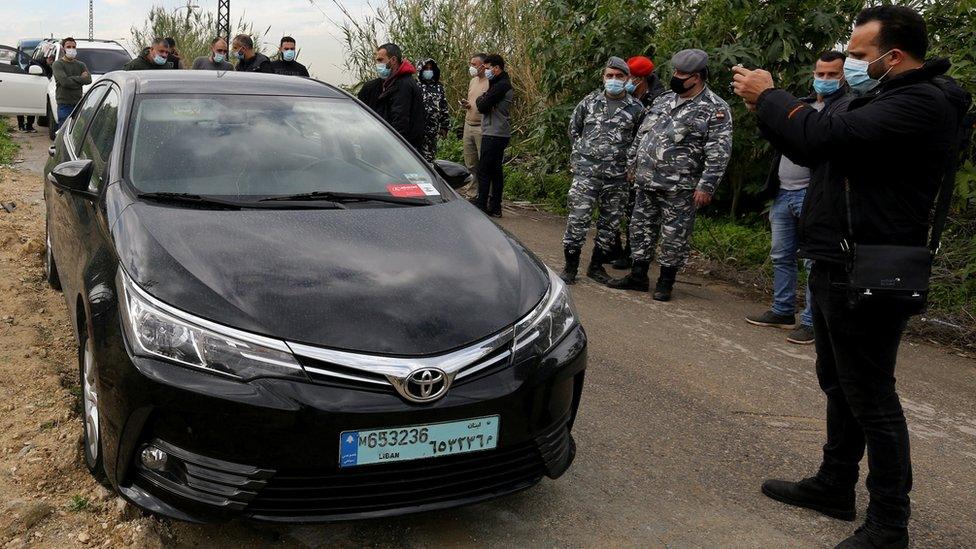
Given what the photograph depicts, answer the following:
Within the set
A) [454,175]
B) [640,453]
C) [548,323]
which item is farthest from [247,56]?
[548,323]

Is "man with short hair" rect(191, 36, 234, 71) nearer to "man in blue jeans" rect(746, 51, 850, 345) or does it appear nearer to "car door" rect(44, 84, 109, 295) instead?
"car door" rect(44, 84, 109, 295)

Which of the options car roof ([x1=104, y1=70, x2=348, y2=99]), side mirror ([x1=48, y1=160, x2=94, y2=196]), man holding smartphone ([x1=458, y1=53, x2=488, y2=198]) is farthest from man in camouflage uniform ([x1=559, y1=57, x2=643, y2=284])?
side mirror ([x1=48, y1=160, x2=94, y2=196])

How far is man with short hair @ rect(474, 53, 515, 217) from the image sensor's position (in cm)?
985

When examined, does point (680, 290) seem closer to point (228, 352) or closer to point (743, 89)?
point (743, 89)

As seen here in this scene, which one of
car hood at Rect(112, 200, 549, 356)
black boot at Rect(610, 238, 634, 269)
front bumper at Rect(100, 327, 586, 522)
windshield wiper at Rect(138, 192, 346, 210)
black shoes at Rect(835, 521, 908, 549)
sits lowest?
black boot at Rect(610, 238, 634, 269)

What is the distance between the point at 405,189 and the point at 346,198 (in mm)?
312

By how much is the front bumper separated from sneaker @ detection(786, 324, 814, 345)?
12.6ft

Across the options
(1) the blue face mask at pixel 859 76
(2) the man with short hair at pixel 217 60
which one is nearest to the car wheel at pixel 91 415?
(1) the blue face mask at pixel 859 76

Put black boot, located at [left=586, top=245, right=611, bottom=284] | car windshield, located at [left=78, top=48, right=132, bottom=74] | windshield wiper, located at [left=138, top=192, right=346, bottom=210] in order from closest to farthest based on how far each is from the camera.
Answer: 1. windshield wiper, located at [left=138, top=192, right=346, bottom=210]
2. black boot, located at [left=586, top=245, right=611, bottom=284]
3. car windshield, located at [left=78, top=48, right=132, bottom=74]

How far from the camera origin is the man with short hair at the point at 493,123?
388 inches

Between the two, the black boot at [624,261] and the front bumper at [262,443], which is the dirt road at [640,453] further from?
the black boot at [624,261]

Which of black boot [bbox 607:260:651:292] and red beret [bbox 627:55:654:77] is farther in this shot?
red beret [bbox 627:55:654:77]

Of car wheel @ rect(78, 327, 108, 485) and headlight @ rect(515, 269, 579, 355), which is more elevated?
headlight @ rect(515, 269, 579, 355)

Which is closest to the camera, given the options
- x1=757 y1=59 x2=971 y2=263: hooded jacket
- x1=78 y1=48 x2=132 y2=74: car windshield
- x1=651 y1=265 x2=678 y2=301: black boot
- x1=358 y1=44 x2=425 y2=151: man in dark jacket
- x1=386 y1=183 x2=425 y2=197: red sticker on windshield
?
x1=757 y1=59 x2=971 y2=263: hooded jacket
